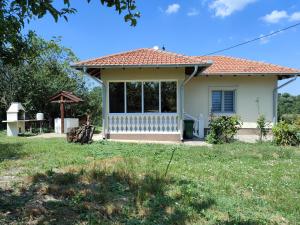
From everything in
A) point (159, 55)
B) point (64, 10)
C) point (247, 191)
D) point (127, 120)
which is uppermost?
point (159, 55)

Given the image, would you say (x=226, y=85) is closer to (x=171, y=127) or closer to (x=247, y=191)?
(x=171, y=127)

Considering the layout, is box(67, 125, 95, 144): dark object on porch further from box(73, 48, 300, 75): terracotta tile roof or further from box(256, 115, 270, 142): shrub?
box(256, 115, 270, 142): shrub

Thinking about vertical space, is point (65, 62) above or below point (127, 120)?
above

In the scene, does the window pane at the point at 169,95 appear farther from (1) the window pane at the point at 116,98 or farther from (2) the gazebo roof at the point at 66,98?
(2) the gazebo roof at the point at 66,98

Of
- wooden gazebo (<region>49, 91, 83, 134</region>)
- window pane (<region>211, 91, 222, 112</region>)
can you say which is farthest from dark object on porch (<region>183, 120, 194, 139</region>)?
wooden gazebo (<region>49, 91, 83, 134</region>)

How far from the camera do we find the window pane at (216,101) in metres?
18.7

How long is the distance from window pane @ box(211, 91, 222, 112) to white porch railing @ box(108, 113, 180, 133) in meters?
3.74

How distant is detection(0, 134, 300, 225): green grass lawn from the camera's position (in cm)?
545

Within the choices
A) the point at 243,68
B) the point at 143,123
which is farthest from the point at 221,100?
the point at 143,123

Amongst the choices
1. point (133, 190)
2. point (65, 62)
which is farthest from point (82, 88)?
point (133, 190)

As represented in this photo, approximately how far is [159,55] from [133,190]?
10380mm

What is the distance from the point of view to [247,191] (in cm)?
720

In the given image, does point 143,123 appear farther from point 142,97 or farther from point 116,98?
point 116,98

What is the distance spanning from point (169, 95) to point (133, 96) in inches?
60.7
